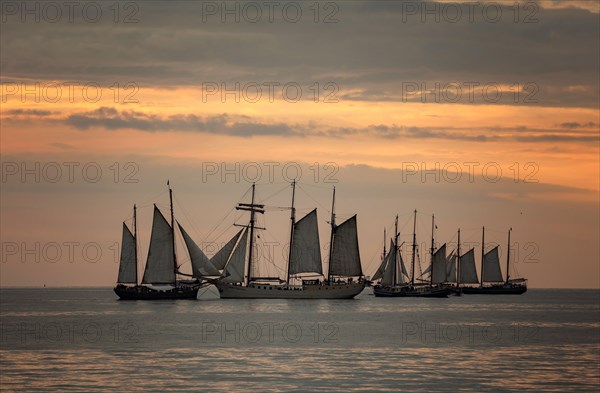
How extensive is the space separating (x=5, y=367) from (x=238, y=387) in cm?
1755

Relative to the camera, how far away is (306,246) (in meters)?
173

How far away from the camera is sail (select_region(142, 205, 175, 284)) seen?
525 feet

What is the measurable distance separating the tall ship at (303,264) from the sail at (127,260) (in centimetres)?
1286

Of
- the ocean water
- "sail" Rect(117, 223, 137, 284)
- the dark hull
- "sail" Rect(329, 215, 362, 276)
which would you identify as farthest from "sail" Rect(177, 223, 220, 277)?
"sail" Rect(329, 215, 362, 276)

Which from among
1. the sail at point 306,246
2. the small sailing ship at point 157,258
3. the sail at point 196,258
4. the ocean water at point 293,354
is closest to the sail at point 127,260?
the small sailing ship at point 157,258

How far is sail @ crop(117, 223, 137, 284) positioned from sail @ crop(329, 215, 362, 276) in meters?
31.1

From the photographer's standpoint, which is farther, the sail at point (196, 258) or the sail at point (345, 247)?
the sail at point (345, 247)

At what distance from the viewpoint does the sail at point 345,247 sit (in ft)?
577

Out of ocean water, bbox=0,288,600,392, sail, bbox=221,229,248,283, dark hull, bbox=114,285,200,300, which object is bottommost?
ocean water, bbox=0,288,600,392

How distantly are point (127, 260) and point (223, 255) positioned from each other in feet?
45.4

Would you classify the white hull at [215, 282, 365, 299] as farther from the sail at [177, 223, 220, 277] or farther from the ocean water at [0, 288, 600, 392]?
the ocean water at [0, 288, 600, 392]

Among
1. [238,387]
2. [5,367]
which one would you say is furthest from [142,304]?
[238,387]

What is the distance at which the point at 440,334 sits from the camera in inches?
4149

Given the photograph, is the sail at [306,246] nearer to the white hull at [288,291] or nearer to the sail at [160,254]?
the white hull at [288,291]
